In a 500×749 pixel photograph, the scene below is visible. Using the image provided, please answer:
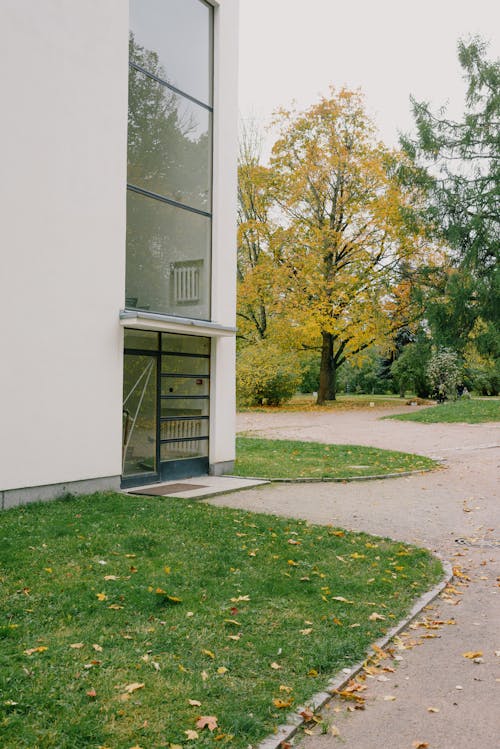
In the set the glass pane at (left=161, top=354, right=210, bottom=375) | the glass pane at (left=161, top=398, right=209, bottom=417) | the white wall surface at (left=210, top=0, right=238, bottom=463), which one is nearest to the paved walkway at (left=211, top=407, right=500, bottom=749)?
the white wall surface at (left=210, top=0, right=238, bottom=463)

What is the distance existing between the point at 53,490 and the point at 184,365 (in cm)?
368

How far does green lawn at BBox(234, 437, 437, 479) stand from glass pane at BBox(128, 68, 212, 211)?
17.2 ft

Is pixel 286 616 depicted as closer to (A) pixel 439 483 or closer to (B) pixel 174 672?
(B) pixel 174 672

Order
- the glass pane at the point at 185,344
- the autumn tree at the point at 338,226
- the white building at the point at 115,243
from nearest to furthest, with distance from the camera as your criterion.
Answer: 1. the white building at the point at 115,243
2. the glass pane at the point at 185,344
3. the autumn tree at the point at 338,226

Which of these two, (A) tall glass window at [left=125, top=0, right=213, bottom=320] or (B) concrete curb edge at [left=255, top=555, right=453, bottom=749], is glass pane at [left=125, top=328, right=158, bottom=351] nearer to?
(A) tall glass window at [left=125, top=0, right=213, bottom=320]

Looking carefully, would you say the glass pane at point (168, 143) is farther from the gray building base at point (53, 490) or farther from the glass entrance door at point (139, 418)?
the gray building base at point (53, 490)

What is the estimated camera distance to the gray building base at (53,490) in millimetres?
8438

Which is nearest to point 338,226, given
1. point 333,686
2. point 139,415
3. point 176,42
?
point 176,42

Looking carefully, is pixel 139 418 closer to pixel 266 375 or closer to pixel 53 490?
pixel 53 490

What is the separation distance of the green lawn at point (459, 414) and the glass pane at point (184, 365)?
45.9ft

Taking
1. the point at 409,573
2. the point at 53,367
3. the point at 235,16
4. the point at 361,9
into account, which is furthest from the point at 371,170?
A: the point at 409,573

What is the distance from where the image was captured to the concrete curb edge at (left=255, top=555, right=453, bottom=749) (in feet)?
11.1

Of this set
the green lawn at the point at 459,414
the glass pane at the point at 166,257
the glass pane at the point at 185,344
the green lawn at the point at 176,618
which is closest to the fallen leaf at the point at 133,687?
the green lawn at the point at 176,618

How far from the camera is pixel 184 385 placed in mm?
11992
